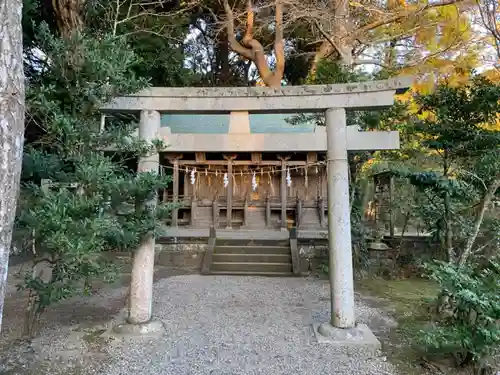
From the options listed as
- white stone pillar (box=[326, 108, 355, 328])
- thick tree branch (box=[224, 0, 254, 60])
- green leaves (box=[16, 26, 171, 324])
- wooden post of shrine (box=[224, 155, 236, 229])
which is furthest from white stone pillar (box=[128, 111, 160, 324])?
thick tree branch (box=[224, 0, 254, 60])

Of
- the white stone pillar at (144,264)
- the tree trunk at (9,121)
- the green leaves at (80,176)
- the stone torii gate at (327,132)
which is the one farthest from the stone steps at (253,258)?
the tree trunk at (9,121)

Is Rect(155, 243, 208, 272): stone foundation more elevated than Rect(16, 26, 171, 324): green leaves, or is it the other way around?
Rect(16, 26, 171, 324): green leaves

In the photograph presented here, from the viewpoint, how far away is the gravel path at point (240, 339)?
3.61 meters

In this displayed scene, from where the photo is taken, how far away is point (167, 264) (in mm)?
9445

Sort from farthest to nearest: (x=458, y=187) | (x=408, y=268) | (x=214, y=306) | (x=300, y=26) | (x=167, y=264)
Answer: (x=300, y=26)
(x=167, y=264)
(x=408, y=268)
(x=214, y=306)
(x=458, y=187)

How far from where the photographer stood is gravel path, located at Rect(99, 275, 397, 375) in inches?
142

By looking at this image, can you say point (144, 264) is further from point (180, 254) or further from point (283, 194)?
point (283, 194)

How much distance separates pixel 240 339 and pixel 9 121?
11.0ft

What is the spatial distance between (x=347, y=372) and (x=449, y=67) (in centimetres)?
1188

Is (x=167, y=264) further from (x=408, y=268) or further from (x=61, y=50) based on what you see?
(x=61, y=50)

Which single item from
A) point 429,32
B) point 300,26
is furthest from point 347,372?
point 300,26

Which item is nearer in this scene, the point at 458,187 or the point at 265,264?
the point at 458,187

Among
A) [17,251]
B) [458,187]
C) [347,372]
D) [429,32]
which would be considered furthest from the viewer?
[429,32]

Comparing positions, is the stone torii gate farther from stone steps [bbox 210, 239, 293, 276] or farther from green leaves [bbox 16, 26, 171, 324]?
stone steps [bbox 210, 239, 293, 276]
